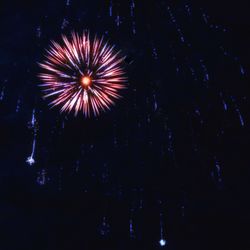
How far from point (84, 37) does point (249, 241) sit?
1901 cm

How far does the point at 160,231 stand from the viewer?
77.6 feet

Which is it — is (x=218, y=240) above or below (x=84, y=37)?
below

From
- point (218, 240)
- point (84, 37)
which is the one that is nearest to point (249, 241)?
point (218, 240)

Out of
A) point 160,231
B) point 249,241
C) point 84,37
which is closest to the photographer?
point 84,37

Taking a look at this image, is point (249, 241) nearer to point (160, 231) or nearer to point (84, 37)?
point (160, 231)

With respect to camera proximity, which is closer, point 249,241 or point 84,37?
point 84,37

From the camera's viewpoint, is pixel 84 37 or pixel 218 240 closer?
pixel 84 37

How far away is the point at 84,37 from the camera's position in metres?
9.62

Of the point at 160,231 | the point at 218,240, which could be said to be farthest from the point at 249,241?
the point at 160,231

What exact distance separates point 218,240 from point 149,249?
5.09 m

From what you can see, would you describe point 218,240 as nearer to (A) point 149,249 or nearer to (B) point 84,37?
(A) point 149,249

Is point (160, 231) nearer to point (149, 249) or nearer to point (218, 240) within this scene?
point (149, 249)

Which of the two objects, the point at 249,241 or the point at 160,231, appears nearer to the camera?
the point at 249,241

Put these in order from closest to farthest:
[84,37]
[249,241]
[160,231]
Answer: [84,37] → [249,241] → [160,231]
